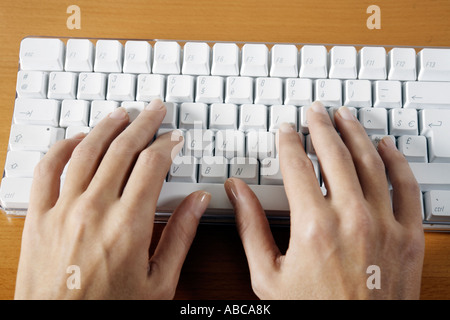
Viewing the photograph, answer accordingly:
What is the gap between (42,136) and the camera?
0.52 meters

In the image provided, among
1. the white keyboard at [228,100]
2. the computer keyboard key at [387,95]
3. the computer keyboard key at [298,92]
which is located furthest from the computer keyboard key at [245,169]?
the computer keyboard key at [387,95]

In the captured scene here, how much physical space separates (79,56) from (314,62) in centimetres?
36

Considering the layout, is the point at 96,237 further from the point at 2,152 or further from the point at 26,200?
the point at 2,152

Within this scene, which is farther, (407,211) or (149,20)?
(149,20)

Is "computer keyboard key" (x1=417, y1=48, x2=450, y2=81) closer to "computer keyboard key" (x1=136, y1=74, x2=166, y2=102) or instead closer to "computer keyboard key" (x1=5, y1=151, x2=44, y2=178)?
"computer keyboard key" (x1=136, y1=74, x2=166, y2=102)

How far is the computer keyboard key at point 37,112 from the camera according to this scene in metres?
0.53

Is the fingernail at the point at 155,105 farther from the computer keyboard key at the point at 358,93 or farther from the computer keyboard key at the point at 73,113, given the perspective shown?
the computer keyboard key at the point at 358,93

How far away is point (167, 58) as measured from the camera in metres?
0.54

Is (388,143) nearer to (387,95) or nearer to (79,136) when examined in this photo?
(387,95)

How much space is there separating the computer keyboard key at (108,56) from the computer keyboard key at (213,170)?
0.20 metres

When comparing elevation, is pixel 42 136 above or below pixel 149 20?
below
